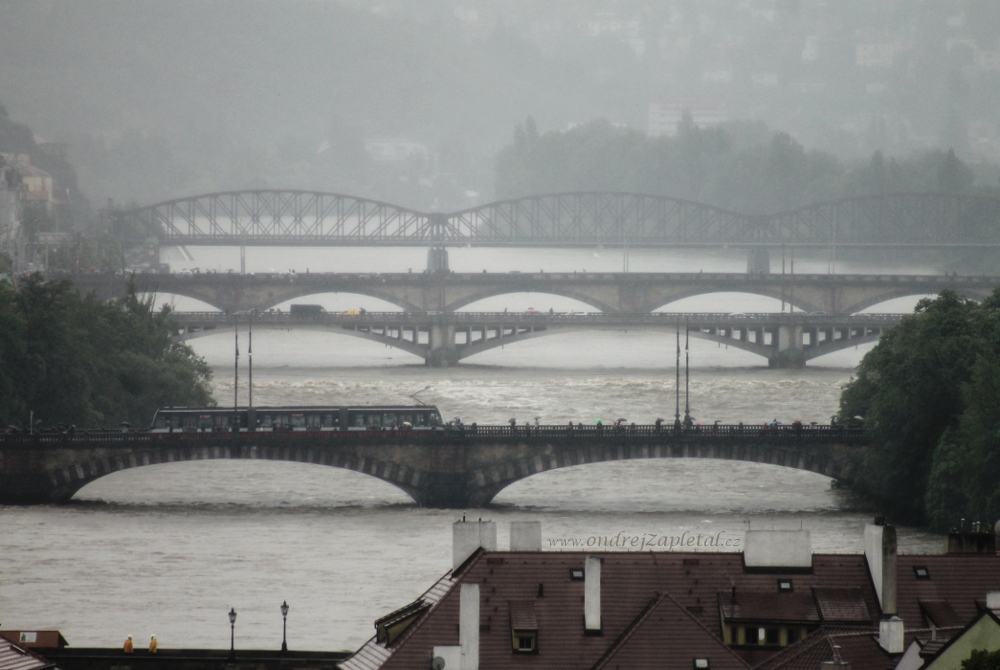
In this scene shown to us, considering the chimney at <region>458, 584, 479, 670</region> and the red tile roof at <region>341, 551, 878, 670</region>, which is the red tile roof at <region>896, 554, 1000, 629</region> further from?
the chimney at <region>458, 584, 479, 670</region>

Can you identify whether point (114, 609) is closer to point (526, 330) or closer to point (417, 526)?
point (417, 526)

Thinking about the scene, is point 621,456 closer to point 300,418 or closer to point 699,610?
point 300,418

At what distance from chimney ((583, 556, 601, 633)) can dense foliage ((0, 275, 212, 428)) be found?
172ft

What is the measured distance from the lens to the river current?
58594 millimetres

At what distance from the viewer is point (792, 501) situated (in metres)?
79.2

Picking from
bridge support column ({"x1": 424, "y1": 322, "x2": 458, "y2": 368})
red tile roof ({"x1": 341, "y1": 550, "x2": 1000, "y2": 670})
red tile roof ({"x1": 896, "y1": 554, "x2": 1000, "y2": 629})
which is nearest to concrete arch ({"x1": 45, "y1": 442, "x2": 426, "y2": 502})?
red tile roof ({"x1": 341, "y1": 550, "x2": 1000, "y2": 670})

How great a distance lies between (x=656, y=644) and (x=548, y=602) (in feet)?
6.07

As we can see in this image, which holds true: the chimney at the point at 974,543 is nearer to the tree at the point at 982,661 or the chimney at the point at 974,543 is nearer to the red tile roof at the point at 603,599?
the red tile roof at the point at 603,599

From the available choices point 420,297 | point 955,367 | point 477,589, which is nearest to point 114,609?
point 477,589

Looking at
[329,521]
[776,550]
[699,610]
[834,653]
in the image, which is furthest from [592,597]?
[329,521]

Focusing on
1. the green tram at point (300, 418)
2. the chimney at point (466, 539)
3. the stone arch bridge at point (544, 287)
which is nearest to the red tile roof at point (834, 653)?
the chimney at point (466, 539)

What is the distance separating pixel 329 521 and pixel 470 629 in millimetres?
39818

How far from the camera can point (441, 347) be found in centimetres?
13850

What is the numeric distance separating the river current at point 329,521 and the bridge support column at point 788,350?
1572cm
